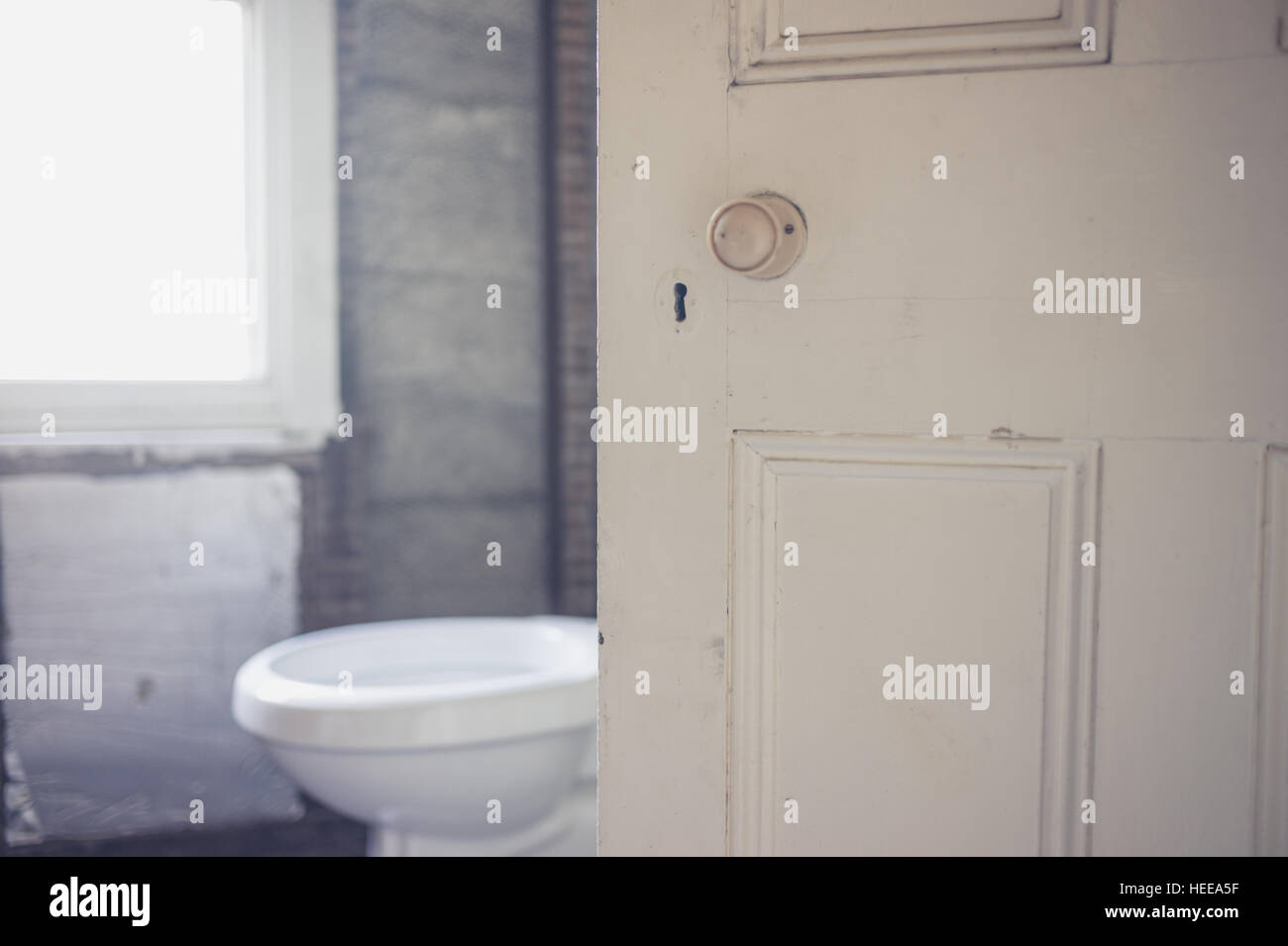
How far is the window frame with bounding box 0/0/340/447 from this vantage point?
83.3 inches

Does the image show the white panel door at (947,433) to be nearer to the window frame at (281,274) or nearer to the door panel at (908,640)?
the door panel at (908,640)

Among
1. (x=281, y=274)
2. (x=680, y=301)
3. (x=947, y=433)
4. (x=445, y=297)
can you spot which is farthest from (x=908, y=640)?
(x=281, y=274)

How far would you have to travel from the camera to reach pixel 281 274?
217cm

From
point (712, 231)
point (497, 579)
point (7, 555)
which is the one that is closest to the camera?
point (712, 231)

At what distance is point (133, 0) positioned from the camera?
2.09m

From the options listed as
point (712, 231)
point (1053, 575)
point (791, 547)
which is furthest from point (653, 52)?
point (1053, 575)

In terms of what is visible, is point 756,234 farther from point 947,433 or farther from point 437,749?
point 437,749

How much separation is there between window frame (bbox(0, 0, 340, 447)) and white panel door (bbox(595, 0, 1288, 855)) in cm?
142

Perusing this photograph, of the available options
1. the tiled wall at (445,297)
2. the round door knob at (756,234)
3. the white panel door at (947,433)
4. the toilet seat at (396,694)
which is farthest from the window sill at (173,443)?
the round door knob at (756,234)

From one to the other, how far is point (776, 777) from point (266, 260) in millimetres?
1738
